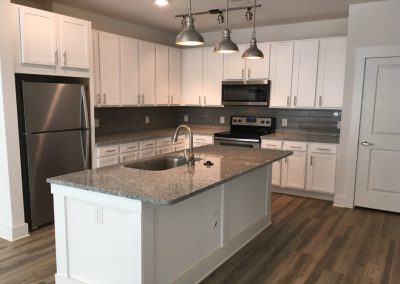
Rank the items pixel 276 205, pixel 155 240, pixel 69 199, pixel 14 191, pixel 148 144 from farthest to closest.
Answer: pixel 148 144
pixel 276 205
pixel 14 191
pixel 69 199
pixel 155 240

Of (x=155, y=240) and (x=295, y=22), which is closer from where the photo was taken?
(x=155, y=240)

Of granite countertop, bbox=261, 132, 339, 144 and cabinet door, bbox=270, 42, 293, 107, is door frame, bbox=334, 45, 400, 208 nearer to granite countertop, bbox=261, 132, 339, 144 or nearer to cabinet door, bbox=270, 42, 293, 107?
granite countertop, bbox=261, 132, 339, 144

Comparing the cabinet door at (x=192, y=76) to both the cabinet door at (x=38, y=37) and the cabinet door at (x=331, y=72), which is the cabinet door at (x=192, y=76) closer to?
the cabinet door at (x=331, y=72)

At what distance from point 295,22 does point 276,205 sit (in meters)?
2.88

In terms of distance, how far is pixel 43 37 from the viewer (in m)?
3.42

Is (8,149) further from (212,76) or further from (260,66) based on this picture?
(260,66)

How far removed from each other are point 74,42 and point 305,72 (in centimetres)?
324

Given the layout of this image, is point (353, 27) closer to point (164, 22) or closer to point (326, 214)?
point (326, 214)

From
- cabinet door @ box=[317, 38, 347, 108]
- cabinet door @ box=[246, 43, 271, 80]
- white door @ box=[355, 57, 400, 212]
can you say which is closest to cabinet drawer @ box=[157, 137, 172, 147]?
cabinet door @ box=[246, 43, 271, 80]

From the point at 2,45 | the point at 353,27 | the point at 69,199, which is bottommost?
the point at 69,199

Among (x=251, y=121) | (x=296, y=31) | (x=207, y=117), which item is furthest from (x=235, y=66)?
(x=207, y=117)

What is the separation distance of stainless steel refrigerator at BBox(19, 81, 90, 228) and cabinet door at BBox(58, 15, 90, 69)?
27 cm

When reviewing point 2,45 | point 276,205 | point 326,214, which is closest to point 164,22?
point 2,45

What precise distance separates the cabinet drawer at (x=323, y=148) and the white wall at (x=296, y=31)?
1710 millimetres
